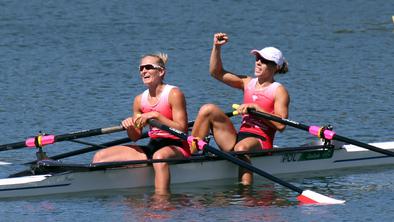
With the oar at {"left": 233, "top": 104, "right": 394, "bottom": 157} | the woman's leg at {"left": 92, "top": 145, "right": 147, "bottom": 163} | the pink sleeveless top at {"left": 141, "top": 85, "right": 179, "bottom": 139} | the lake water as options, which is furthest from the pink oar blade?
the woman's leg at {"left": 92, "top": 145, "right": 147, "bottom": 163}

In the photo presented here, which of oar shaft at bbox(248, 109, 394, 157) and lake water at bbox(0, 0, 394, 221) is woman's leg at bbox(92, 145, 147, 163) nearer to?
lake water at bbox(0, 0, 394, 221)

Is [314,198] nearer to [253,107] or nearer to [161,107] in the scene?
[253,107]

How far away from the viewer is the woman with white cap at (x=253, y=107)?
49.3 feet

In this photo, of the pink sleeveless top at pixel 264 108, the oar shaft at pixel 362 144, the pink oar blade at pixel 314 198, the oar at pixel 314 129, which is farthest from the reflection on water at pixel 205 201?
the oar shaft at pixel 362 144

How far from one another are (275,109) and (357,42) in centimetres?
1456

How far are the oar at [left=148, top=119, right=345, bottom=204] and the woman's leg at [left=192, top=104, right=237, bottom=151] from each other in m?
0.58

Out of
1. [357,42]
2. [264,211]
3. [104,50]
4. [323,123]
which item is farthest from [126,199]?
[357,42]

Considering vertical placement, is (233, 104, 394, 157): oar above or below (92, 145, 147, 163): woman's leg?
above

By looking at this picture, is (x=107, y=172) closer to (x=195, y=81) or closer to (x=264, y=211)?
(x=264, y=211)

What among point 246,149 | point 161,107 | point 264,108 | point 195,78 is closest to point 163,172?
point 161,107

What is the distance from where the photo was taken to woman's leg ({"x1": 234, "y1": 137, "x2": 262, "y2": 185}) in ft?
49.4

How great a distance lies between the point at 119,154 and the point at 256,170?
1.60m

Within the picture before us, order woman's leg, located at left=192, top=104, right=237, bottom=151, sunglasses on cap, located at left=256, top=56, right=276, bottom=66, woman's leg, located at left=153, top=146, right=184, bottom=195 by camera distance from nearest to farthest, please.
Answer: woman's leg, located at left=153, top=146, right=184, bottom=195
woman's leg, located at left=192, top=104, right=237, bottom=151
sunglasses on cap, located at left=256, top=56, right=276, bottom=66

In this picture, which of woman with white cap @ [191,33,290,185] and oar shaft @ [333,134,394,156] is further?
oar shaft @ [333,134,394,156]
